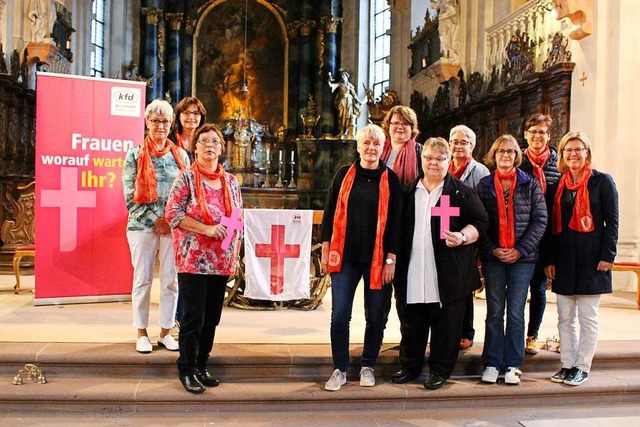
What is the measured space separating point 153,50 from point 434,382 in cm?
1913

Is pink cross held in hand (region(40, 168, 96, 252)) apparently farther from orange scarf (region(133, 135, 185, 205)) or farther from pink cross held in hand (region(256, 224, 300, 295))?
orange scarf (region(133, 135, 185, 205))

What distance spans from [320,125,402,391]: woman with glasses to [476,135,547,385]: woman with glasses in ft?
2.10

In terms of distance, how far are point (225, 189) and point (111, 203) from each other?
276cm

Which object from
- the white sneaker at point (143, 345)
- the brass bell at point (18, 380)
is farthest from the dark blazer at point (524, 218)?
the brass bell at point (18, 380)

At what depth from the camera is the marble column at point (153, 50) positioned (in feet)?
69.5

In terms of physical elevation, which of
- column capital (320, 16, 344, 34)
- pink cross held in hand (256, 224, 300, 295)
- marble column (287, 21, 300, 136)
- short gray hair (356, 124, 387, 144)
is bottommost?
pink cross held in hand (256, 224, 300, 295)

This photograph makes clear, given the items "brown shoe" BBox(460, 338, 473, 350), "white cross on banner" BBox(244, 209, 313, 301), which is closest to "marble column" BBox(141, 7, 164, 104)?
"white cross on banner" BBox(244, 209, 313, 301)

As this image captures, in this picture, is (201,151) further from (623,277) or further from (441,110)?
(441,110)

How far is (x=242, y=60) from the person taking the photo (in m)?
22.5

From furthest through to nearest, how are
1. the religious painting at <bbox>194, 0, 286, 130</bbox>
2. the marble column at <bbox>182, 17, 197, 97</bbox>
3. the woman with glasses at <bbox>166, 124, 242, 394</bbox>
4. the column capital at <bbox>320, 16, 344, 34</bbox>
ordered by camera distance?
the religious painting at <bbox>194, 0, 286, 130</bbox> → the marble column at <bbox>182, 17, 197, 97</bbox> → the column capital at <bbox>320, 16, 344, 34</bbox> → the woman with glasses at <bbox>166, 124, 242, 394</bbox>

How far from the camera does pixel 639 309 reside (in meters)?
7.05

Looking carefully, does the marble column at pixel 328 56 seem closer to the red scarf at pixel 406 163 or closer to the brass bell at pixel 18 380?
the red scarf at pixel 406 163

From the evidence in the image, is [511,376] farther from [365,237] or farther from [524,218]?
[365,237]

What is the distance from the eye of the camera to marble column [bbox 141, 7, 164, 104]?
21188mm
